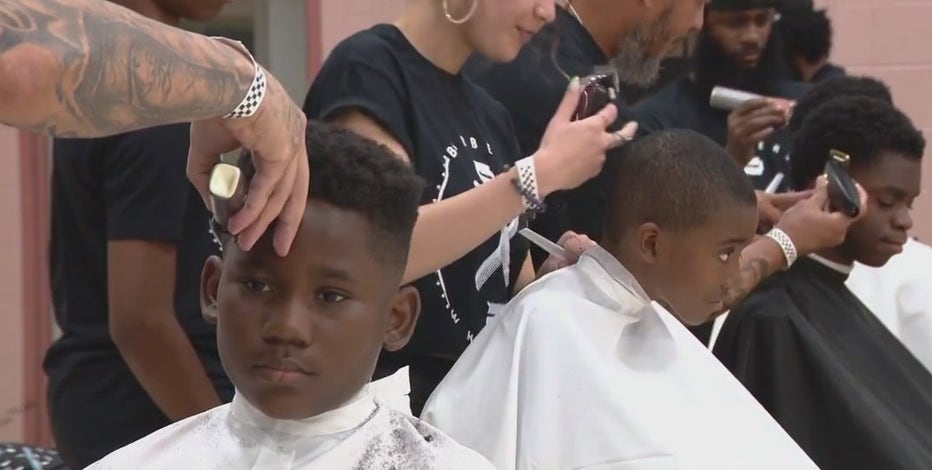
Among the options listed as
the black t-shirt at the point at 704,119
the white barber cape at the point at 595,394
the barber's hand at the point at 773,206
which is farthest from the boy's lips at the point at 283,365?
the black t-shirt at the point at 704,119

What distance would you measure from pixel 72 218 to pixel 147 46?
3.75 ft

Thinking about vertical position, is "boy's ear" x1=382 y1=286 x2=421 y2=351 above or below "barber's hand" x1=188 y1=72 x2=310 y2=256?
below

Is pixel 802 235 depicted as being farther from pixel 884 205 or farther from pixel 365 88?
pixel 365 88

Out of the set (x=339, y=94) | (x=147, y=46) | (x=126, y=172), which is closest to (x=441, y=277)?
(x=339, y=94)

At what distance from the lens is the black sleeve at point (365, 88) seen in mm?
2387

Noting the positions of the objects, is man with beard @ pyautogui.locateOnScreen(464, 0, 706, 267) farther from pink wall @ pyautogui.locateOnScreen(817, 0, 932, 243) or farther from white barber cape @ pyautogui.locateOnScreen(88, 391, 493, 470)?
pink wall @ pyautogui.locateOnScreen(817, 0, 932, 243)

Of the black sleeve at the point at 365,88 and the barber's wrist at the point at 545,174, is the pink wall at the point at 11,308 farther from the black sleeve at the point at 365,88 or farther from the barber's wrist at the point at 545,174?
the barber's wrist at the point at 545,174

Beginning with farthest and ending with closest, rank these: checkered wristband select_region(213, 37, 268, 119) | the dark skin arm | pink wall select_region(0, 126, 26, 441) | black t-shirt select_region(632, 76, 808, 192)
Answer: pink wall select_region(0, 126, 26, 441)
black t-shirt select_region(632, 76, 808, 192)
the dark skin arm
checkered wristband select_region(213, 37, 268, 119)

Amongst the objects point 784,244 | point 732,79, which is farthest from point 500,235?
point 732,79

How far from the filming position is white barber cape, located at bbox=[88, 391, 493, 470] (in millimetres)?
1851

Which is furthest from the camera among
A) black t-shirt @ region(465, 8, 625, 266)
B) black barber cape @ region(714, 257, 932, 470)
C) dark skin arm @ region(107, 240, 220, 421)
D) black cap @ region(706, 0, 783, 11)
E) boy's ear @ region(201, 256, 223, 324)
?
black cap @ region(706, 0, 783, 11)

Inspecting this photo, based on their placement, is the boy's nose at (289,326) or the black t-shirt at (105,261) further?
the black t-shirt at (105,261)

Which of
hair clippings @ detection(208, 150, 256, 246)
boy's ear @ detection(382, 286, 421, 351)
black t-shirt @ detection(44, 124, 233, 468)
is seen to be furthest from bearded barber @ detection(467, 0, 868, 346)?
hair clippings @ detection(208, 150, 256, 246)

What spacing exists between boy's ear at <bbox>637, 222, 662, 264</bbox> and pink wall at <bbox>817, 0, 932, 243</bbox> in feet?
9.84
